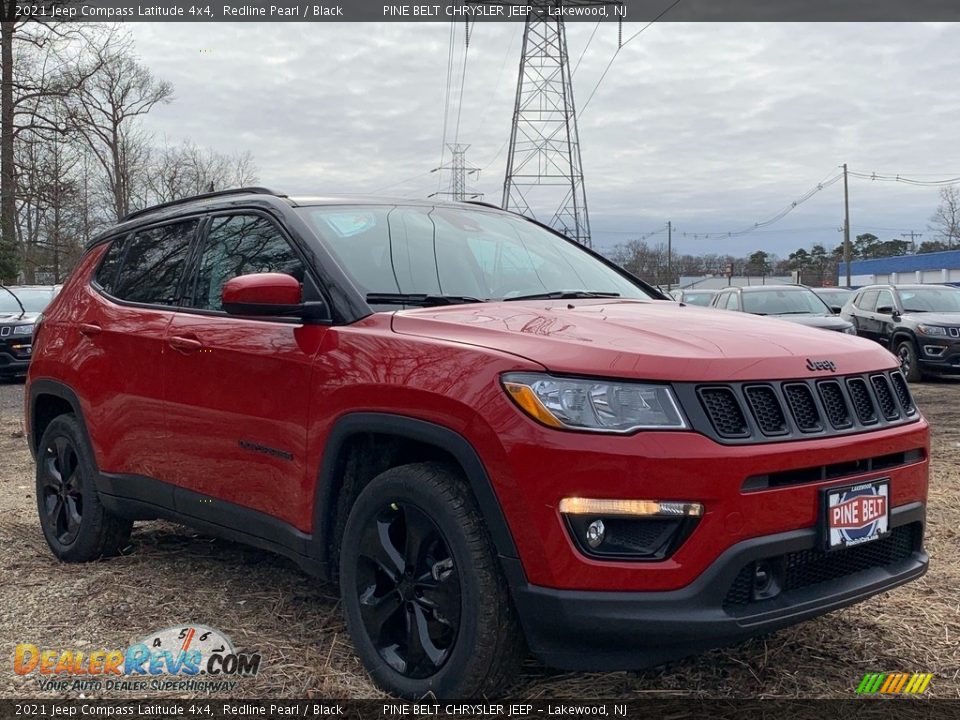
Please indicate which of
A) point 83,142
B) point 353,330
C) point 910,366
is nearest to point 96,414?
point 353,330

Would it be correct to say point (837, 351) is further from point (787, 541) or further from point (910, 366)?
point (910, 366)

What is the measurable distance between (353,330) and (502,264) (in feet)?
3.09

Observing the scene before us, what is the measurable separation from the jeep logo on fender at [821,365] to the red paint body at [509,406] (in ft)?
0.09

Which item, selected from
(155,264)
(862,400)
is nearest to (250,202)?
(155,264)

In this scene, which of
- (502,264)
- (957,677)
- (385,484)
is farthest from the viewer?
(502,264)

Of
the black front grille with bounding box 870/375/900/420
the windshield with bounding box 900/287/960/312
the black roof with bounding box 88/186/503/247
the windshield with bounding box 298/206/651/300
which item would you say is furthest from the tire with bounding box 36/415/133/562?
the windshield with bounding box 900/287/960/312

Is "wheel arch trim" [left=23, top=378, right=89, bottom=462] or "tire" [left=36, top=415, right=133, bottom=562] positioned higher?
"wheel arch trim" [left=23, top=378, right=89, bottom=462]

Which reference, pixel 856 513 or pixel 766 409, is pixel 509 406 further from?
pixel 856 513

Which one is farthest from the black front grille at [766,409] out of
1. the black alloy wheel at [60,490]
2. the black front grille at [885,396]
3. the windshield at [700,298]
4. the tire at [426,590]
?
the windshield at [700,298]

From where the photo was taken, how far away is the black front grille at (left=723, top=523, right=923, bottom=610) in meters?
2.57

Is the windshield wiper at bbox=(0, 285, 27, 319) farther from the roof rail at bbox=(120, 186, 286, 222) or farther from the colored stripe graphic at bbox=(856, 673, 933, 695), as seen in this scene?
the colored stripe graphic at bbox=(856, 673, 933, 695)

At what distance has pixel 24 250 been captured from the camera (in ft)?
116

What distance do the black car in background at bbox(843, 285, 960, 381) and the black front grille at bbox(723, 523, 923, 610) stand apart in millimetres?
11025

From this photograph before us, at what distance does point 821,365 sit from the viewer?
282cm
